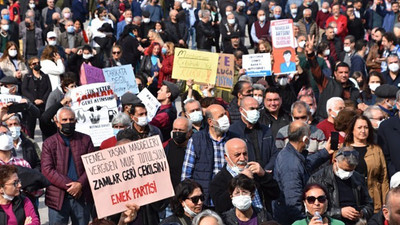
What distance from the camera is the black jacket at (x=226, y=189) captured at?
8.76 m

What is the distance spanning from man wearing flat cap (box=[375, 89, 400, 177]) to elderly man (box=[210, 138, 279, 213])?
7.03ft

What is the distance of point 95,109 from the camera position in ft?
40.8

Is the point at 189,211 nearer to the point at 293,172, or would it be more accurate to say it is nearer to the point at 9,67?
the point at 293,172

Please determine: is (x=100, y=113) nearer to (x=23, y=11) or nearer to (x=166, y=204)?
(x=166, y=204)

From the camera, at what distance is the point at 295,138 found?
30.8 ft

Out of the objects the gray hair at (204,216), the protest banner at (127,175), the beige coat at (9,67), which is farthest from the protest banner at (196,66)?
the gray hair at (204,216)

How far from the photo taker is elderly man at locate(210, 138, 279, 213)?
871cm

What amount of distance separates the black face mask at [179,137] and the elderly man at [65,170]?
0.88m

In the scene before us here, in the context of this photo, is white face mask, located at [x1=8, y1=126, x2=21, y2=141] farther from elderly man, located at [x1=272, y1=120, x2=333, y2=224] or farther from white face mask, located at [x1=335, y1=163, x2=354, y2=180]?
white face mask, located at [x1=335, y1=163, x2=354, y2=180]

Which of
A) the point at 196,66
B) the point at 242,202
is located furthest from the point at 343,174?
the point at 196,66

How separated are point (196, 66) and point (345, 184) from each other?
230 inches

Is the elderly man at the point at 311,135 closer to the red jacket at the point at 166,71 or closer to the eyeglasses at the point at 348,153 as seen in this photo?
the eyeglasses at the point at 348,153

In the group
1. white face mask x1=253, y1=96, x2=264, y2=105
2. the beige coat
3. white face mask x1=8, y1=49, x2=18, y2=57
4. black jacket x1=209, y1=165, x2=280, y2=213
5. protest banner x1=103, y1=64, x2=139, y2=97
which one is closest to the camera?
black jacket x1=209, y1=165, x2=280, y2=213

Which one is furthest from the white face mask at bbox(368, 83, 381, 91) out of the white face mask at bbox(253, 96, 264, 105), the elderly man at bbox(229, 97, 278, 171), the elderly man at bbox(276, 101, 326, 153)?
the elderly man at bbox(229, 97, 278, 171)
